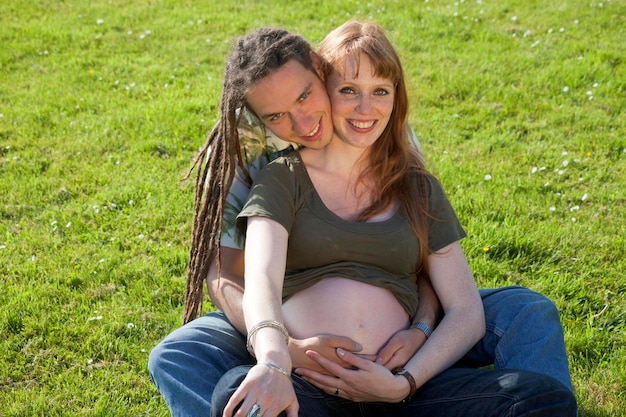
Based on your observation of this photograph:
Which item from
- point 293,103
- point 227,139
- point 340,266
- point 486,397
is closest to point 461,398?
point 486,397

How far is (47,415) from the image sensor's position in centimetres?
336

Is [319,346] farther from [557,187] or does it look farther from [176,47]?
[176,47]

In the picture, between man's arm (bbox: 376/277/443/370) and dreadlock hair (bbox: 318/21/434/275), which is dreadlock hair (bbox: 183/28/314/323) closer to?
dreadlock hair (bbox: 318/21/434/275)

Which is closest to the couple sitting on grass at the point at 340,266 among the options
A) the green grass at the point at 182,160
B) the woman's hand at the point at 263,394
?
the woman's hand at the point at 263,394

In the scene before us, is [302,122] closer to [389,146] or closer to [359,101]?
[359,101]

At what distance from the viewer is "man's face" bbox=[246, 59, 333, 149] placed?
2967mm

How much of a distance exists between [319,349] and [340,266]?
1.22 feet

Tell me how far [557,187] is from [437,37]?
2.68 metres

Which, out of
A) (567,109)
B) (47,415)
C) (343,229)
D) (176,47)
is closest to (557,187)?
(567,109)

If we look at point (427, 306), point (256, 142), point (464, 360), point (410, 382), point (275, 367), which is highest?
point (256, 142)

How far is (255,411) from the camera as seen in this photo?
2375 mm

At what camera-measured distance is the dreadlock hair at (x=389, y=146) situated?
3061 millimetres

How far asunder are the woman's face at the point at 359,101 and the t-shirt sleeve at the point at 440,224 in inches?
13.8

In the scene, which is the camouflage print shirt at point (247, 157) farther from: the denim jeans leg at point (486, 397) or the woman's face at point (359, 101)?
the denim jeans leg at point (486, 397)
